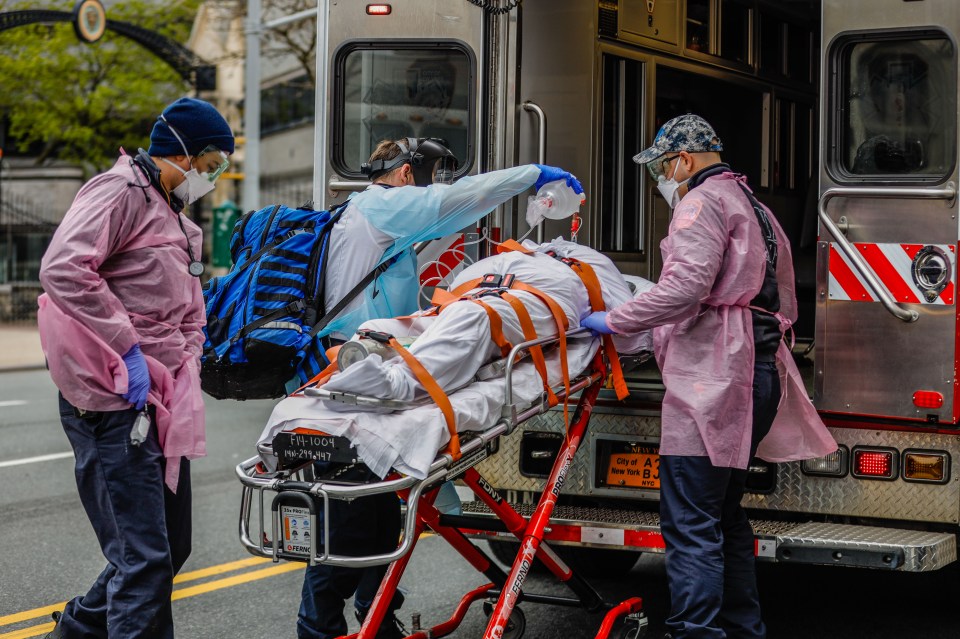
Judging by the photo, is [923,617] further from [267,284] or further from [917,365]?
[267,284]

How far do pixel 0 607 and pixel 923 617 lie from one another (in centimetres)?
432

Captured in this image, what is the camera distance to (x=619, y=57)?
22.0 feet

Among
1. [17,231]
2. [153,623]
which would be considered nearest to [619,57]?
[153,623]

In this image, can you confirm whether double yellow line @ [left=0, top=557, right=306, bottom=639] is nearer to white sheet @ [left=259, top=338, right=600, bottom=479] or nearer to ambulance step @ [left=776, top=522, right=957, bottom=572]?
white sheet @ [left=259, top=338, right=600, bottom=479]

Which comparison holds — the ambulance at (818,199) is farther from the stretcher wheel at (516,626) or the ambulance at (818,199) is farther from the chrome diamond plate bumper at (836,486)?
the stretcher wheel at (516,626)

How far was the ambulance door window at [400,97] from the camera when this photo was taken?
5.86 meters

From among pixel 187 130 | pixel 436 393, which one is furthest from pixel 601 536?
pixel 187 130

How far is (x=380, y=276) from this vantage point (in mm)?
4898

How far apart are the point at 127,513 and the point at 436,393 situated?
1077 millimetres

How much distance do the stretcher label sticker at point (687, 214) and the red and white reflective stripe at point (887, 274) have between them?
2.65ft

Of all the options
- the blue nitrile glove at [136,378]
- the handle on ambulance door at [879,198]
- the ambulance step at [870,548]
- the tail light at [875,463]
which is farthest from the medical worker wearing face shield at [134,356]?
the tail light at [875,463]

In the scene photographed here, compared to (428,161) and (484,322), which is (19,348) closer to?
(428,161)

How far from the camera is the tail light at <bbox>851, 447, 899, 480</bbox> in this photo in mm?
4980

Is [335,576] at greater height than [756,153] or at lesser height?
lesser
